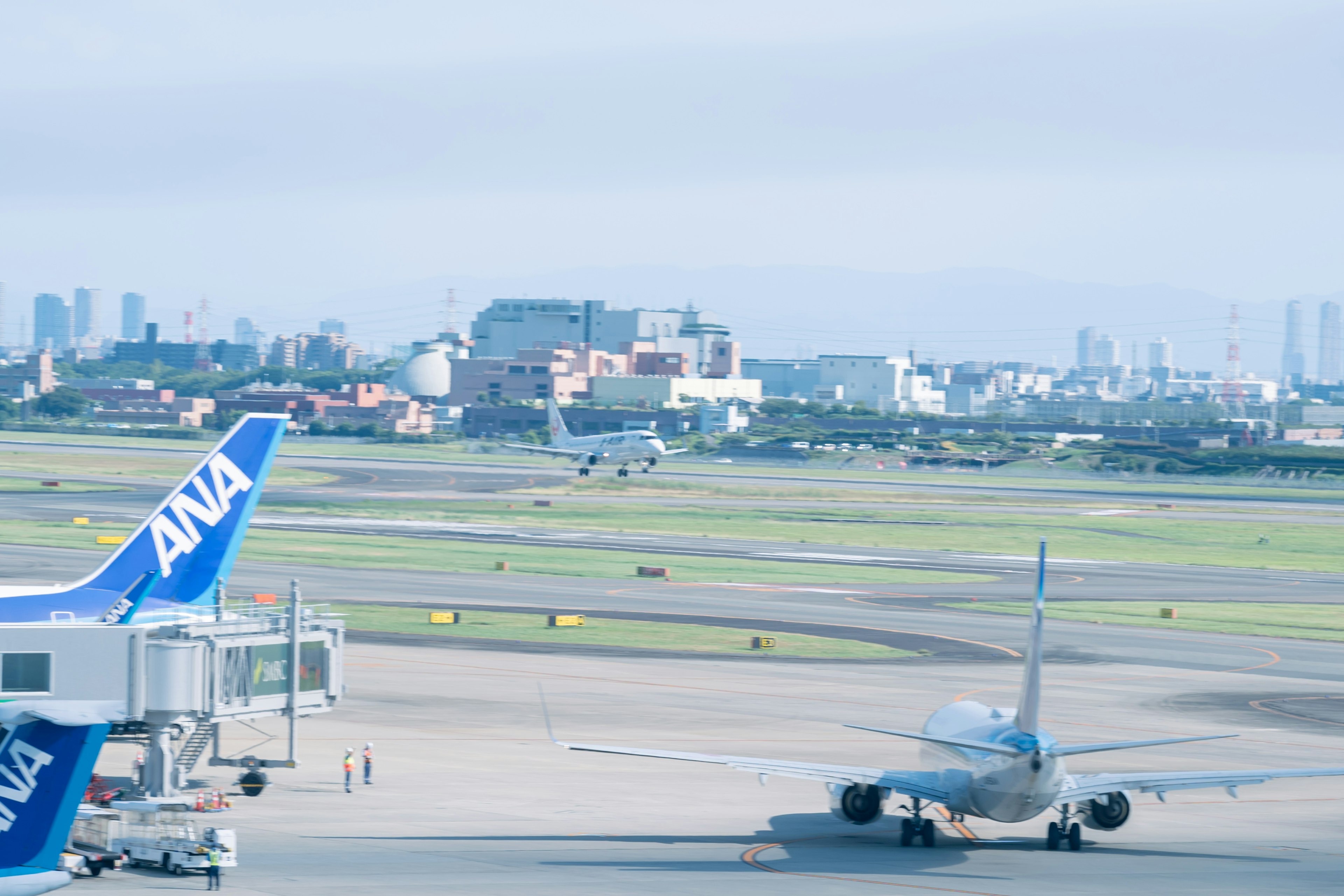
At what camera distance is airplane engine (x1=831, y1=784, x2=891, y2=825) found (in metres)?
34.7

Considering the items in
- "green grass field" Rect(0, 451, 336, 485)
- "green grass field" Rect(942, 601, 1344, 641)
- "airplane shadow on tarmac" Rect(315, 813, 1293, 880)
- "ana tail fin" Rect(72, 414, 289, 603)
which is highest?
"ana tail fin" Rect(72, 414, 289, 603)

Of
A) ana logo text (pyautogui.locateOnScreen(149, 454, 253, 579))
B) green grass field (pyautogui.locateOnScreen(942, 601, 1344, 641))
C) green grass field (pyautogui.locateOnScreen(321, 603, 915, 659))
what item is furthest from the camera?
green grass field (pyautogui.locateOnScreen(942, 601, 1344, 641))

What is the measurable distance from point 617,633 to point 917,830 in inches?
1392

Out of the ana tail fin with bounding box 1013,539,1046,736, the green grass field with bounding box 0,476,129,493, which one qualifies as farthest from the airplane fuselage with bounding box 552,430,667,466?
the ana tail fin with bounding box 1013,539,1046,736

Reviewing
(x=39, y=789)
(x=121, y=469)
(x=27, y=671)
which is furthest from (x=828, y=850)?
(x=121, y=469)

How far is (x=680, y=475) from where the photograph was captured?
19750cm

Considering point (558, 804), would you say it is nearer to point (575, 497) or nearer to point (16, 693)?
point (16, 693)

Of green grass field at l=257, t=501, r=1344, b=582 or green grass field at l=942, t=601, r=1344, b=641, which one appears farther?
green grass field at l=257, t=501, r=1344, b=582

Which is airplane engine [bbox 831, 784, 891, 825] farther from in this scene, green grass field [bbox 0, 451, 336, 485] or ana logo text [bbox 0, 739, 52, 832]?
green grass field [bbox 0, 451, 336, 485]

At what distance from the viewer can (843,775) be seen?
1371 inches

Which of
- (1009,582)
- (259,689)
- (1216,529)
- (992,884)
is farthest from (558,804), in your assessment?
(1216,529)

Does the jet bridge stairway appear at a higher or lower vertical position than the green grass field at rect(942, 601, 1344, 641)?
higher

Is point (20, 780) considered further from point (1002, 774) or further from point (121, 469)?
point (121, 469)

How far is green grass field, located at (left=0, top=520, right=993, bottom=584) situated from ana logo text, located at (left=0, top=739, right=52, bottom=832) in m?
73.1
